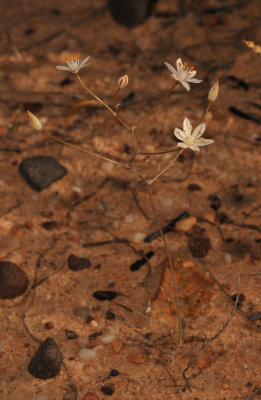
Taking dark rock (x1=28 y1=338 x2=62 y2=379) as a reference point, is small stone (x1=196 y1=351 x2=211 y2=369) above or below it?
above

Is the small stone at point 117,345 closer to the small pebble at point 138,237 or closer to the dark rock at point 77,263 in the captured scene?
the dark rock at point 77,263

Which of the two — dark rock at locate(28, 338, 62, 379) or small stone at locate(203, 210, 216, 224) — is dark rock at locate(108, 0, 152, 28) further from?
dark rock at locate(28, 338, 62, 379)

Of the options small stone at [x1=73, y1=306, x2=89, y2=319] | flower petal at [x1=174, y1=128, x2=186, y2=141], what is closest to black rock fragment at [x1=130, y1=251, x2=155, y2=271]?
small stone at [x1=73, y1=306, x2=89, y2=319]

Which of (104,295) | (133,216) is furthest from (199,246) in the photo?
(104,295)

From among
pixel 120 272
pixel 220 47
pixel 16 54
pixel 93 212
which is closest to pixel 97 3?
pixel 16 54

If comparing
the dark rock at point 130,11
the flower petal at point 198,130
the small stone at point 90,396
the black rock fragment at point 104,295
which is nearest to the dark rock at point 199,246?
the black rock fragment at point 104,295

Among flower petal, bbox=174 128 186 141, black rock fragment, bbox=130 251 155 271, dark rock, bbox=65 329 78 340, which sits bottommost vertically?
dark rock, bbox=65 329 78 340

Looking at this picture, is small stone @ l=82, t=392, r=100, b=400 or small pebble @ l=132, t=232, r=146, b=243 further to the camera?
small pebble @ l=132, t=232, r=146, b=243

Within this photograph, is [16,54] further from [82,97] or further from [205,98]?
[205,98]
